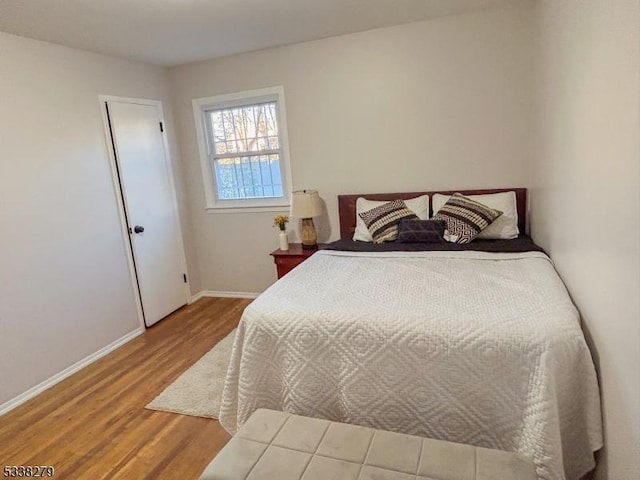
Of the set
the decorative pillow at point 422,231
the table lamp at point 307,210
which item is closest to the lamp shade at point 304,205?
the table lamp at point 307,210

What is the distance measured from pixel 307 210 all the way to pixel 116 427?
2092mm

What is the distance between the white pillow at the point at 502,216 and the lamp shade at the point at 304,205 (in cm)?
130

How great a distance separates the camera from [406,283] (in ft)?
6.81

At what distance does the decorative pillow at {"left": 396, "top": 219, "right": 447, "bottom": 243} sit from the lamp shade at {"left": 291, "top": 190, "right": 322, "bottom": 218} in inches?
33.2

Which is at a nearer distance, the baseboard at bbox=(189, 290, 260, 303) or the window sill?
the window sill

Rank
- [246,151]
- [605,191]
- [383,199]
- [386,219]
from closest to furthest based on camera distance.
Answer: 1. [605,191]
2. [386,219]
3. [383,199]
4. [246,151]

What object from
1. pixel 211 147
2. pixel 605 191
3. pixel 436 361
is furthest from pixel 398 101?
pixel 436 361

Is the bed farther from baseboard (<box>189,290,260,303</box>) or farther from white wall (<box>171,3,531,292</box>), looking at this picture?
baseboard (<box>189,290,260,303</box>)

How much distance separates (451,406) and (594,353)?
594 mm

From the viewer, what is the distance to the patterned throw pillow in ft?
9.34

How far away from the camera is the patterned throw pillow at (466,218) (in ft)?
9.34

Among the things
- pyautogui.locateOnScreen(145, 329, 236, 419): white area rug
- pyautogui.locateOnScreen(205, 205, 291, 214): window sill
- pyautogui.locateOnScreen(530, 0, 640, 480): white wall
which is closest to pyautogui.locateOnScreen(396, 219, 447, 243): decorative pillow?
pyautogui.locateOnScreen(530, 0, 640, 480): white wall

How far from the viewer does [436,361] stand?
5.12 ft

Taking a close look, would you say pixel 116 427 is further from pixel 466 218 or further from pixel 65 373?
pixel 466 218
